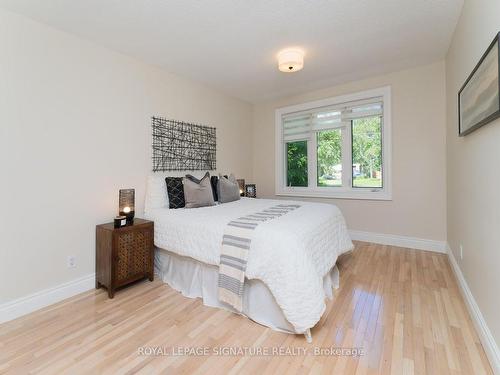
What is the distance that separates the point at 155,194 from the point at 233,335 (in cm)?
183

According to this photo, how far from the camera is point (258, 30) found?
2359mm

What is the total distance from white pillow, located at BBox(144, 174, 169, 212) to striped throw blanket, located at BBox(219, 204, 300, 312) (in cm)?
125

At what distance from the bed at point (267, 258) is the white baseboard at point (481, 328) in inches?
35.5

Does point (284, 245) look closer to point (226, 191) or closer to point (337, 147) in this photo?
point (226, 191)

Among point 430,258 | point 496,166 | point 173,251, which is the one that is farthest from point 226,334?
point 430,258

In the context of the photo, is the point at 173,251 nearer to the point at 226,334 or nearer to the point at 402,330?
the point at 226,334

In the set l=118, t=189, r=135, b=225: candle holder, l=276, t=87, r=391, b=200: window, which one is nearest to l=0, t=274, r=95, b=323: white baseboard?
l=118, t=189, r=135, b=225: candle holder

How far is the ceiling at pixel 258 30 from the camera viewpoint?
2021 millimetres

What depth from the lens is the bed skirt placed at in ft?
5.95

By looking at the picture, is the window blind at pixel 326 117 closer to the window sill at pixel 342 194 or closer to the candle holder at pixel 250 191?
the window sill at pixel 342 194

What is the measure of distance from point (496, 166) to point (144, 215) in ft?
9.96

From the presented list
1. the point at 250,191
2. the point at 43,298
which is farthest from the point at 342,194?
the point at 43,298

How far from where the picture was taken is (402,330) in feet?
5.63

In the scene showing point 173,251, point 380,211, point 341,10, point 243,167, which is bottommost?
point 173,251
